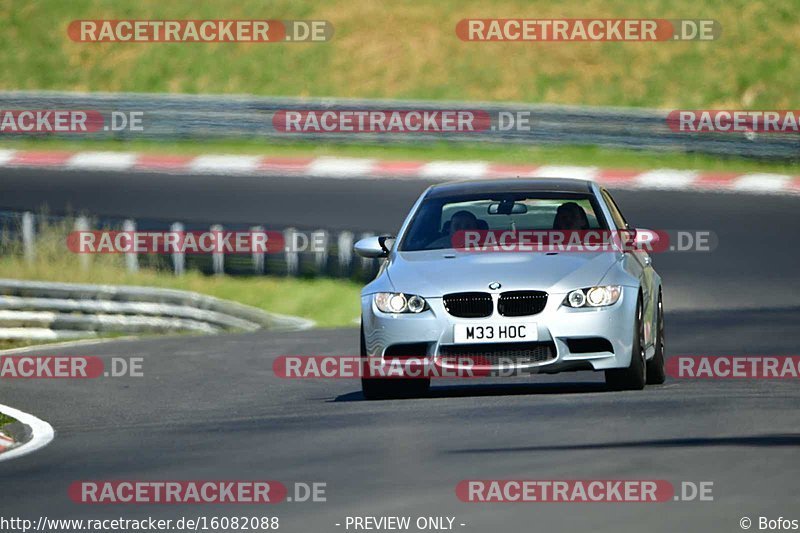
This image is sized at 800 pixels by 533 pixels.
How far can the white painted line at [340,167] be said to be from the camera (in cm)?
2788

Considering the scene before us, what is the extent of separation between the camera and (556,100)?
33375 millimetres

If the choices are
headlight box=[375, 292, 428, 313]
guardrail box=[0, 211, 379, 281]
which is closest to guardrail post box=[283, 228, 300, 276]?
guardrail box=[0, 211, 379, 281]

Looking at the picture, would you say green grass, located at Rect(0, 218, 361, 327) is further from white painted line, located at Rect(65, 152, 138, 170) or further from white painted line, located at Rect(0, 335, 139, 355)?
white painted line, located at Rect(65, 152, 138, 170)

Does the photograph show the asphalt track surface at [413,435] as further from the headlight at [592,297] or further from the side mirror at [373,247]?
the side mirror at [373,247]

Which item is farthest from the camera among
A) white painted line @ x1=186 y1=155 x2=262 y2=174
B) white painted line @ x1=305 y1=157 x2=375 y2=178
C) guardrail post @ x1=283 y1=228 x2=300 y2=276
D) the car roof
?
white painted line @ x1=186 y1=155 x2=262 y2=174

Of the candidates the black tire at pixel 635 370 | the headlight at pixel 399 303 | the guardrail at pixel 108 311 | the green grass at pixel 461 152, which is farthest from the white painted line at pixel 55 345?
the green grass at pixel 461 152

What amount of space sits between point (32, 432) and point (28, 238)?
12549mm

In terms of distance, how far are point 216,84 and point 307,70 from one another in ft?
5.74

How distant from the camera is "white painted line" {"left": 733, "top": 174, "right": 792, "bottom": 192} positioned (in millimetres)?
25688

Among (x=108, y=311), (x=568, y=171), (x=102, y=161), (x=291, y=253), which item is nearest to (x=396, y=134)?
(x=568, y=171)

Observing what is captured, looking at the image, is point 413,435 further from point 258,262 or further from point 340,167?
point 340,167

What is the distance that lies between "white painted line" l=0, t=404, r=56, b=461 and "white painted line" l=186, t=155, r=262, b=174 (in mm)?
15364

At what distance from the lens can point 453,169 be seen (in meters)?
28.0

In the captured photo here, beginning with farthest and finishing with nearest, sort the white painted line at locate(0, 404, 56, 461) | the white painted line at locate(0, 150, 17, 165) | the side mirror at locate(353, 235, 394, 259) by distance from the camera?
1. the white painted line at locate(0, 150, 17, 165)
2. the side mirror at locate(353, 235, 394, 259)
3. the white painted line at locate(0, 404, 56, 461)
